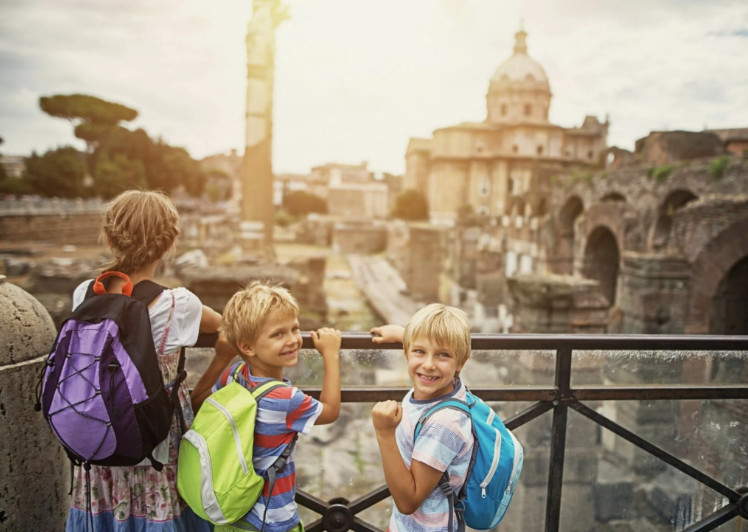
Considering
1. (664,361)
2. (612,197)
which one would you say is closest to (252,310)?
(664,361)

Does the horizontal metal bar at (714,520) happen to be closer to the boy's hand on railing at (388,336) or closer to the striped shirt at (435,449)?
the striped shirt at (435,449)

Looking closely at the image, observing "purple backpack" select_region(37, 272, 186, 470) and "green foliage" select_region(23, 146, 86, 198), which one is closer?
"purple backpack" select_region(37, 272, 186, 470)

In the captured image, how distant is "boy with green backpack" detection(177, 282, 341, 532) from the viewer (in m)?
1.34

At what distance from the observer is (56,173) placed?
34094 mm

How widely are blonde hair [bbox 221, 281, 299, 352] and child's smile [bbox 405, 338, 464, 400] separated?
1.22 ft

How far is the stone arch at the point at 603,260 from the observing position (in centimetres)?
1517

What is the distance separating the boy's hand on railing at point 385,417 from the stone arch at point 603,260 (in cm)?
1504

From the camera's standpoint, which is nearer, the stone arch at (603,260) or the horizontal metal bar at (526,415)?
the horizontal metal bar at (526,415)

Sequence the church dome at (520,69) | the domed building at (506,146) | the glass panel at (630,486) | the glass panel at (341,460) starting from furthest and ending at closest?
the church dome at (520,69) < the domed building at (506,146) < the glass panel at (341,460) < the glass panel at (630,486)

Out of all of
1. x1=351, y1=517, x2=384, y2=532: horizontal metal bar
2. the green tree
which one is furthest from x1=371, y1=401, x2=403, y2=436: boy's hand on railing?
the green tree

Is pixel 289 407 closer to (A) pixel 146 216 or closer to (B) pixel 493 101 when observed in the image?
(A) pixel 146 216

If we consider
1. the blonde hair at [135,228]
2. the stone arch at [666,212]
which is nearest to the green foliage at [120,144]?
the stone arch at [666,212]

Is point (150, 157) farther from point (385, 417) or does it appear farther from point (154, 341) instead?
point (385, 417)

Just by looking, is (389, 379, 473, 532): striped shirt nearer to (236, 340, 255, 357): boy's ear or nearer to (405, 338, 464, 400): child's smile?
(405, 338, 464, 400): child's smile
